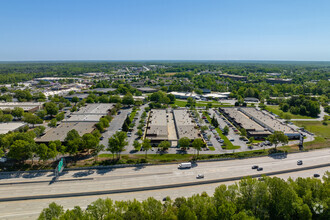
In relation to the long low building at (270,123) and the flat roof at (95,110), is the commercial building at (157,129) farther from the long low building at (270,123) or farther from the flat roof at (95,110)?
the long low building at (270,123)

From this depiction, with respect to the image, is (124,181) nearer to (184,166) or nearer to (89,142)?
Answer: (184,166)

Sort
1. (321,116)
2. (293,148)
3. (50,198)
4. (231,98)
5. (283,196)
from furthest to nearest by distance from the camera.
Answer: (231,98) → (321,116) → (293,148) → (50,198) → (283,196)

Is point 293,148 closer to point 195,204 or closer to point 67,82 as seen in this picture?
point 195,204

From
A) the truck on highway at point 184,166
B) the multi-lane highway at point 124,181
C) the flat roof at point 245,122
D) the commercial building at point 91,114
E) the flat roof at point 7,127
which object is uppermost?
the commercial building at point 91,114

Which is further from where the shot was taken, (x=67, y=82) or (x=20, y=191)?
(x=67, y=82)

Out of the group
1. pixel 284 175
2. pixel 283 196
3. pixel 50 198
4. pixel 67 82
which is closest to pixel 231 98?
pixel 284 175

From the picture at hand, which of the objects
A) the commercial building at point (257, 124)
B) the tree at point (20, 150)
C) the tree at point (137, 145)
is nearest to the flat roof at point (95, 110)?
the tree at point (137, 145)
